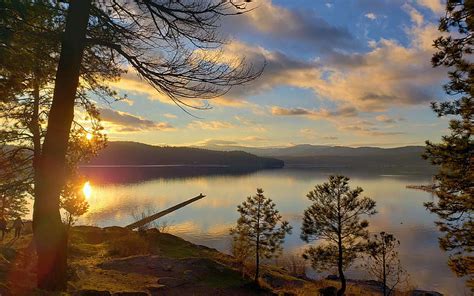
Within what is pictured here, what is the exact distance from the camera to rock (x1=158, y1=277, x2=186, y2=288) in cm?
1654

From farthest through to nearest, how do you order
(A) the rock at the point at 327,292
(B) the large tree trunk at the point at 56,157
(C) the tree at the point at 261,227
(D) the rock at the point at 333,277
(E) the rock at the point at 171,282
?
(D) the rock at the point at 333,277
(C) the tree at the point at 261,227
(A) the rock at the point at 327,292
(E) the rock at the point at 171,282
(B) the large tree trunk at the point at 56,157

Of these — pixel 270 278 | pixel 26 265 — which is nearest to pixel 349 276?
pixel 270 278

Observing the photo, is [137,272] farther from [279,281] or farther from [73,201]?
[279,281]

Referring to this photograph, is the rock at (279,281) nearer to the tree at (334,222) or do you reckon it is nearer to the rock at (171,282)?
the tree at (334,222)

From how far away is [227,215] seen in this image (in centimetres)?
6575

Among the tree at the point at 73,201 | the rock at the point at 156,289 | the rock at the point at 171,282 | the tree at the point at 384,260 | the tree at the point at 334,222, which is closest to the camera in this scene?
the rock at the point at 156,289

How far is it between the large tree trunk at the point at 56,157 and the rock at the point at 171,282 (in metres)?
9.54

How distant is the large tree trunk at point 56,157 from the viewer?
7.45m

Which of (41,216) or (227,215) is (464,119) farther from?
(227,215)

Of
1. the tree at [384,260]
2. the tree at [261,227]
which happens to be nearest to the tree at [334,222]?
the tree at [384,260]

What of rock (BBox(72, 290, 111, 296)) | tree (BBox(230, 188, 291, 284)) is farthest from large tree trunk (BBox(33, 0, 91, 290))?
tree (BBox(230, 188, 291, 284))

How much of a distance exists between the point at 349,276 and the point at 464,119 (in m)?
26.4

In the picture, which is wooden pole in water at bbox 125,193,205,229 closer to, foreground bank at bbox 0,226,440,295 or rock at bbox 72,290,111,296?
foreground bank at bbox 0,226,440,295

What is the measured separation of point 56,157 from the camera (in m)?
7.48
